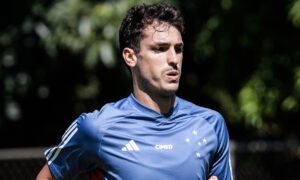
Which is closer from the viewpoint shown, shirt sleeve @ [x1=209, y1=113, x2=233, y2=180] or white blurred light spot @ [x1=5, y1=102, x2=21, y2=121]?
shirt sleeve @ [x1=209, y1=113, x2=233, y2=180]

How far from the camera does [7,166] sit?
223 inches

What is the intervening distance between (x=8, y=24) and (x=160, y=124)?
5.50 meters

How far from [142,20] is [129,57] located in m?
0.22

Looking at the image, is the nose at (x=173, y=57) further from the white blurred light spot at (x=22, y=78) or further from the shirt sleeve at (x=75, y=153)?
the white blurred light spot at (x=22, y=78)

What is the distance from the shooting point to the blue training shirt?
2.92 m

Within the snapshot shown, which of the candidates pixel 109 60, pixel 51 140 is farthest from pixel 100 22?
pixel 51 140

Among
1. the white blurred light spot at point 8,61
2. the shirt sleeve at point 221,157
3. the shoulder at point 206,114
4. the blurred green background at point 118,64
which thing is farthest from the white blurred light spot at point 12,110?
the shirt sleeve at point 221,157

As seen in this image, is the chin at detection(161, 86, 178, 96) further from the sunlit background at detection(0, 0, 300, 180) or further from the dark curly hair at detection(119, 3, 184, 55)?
the sunlit background at detection(0, 0, 300, 180)

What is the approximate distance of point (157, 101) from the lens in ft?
10.1

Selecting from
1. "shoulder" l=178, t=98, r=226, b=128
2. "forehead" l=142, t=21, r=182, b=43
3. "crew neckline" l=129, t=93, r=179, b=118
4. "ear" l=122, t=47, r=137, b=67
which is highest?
"forehead" l=142, t=21, r=182, b=43

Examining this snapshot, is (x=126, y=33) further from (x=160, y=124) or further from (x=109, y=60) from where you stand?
(x=109, y=60)

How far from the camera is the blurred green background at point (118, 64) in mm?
6137

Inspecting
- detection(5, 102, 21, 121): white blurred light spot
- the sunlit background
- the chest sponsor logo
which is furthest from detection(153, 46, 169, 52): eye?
detection(5, 102, 21, 121): white blurred light spot

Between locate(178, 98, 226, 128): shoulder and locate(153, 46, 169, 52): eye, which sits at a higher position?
locate(153, 46, 169, 52): eye
